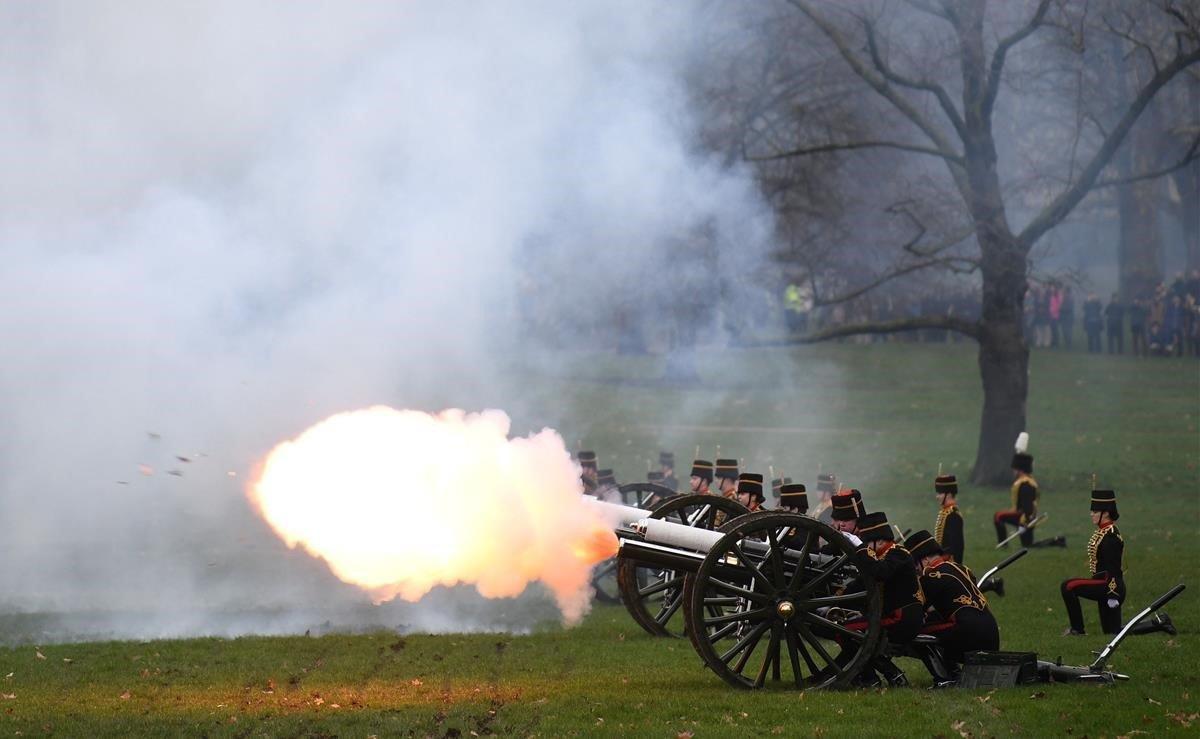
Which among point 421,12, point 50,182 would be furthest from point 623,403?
point 50,182

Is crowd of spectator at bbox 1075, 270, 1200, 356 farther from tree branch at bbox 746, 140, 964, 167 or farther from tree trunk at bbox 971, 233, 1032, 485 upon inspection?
tree branch at bbox 746, 140, 964, 167

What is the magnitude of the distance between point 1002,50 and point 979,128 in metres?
2.02

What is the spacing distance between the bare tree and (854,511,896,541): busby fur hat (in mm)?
14687

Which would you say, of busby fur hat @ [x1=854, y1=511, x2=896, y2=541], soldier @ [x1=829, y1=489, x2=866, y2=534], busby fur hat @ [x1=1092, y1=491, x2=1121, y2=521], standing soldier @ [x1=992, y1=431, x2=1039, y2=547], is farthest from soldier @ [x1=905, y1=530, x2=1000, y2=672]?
standing soldier @ [x1=992, y1=431, x2=1039, y2=547]

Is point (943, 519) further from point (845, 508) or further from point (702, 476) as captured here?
point (845, 508)

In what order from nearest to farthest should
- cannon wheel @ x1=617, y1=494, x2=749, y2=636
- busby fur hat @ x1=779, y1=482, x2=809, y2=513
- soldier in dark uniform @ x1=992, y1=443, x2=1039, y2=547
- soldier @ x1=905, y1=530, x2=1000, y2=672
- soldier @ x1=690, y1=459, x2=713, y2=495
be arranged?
1. soldier @ x1=905, y1=530, x2=1000, y2=672
2. busby fur hat @ x1=779, y1=482, x2=809, y2=513
3. cannon wheel @ x1=617, y1=494, x2=749, y2=636
4. soldier @ x1=690, y1=459, x2=713, y2=495
5. soldier in dark uniform @ x1=992, y1=443, x2=1039, y2=547

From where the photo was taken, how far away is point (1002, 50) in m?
Result: 27.8

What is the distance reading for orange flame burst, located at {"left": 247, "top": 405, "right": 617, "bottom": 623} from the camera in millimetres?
15453

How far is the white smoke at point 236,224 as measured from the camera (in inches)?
746

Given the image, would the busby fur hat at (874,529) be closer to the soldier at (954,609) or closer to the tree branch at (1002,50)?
the soldier at (954,609)

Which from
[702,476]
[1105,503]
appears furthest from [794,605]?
[702,476]

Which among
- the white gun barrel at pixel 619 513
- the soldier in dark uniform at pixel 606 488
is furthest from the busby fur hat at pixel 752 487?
the white gun barrel at pixel 619 513

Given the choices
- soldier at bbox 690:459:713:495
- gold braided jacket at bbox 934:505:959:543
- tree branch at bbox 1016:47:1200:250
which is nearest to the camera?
gold braided jacket at bbox 934:505:959:543

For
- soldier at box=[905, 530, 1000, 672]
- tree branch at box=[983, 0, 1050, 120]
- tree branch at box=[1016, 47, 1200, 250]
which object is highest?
tree branch at box=[983, 0, 1050, 120]
